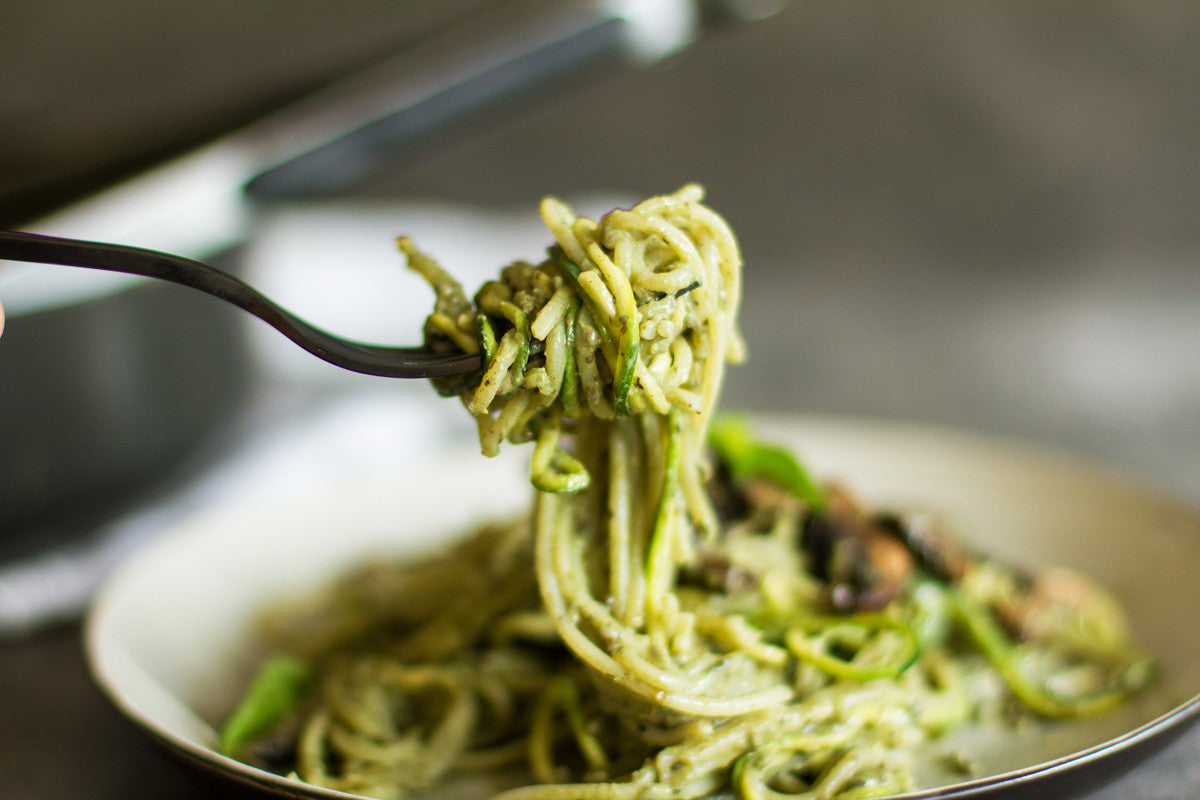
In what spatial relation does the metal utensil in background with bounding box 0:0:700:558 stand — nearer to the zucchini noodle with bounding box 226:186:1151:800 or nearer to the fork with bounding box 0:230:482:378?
the zucchini noodle with bounding box 226:186:1151:800

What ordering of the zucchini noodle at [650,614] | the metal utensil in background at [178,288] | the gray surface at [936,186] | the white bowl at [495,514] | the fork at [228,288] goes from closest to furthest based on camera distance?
1. the fork at [228,288]
2. the zucchini noodle at [650,614]
3. the white bowl at [495,514]
4. the metal utensil in background at [178,288]
5. the gray surface at [936,186]

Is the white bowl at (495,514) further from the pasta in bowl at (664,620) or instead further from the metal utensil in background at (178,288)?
the metal utensil in background at (178,288)

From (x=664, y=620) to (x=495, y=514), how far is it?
165cm

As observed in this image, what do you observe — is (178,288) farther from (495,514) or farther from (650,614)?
(650,614)

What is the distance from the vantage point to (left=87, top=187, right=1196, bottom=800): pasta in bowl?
2.12 m

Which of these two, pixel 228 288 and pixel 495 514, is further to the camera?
pixel 495 514

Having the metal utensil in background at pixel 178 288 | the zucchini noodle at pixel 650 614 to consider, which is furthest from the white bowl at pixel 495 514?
the metal utensil in background at pixel 178 288

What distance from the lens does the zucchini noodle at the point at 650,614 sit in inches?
83.5

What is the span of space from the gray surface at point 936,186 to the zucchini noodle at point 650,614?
115 inches

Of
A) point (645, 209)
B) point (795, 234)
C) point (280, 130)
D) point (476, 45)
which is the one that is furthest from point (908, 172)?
point (645, 209)

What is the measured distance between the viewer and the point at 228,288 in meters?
1.83

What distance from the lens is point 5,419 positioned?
341 cm

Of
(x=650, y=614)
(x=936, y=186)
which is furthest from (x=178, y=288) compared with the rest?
(x=936, y=186)

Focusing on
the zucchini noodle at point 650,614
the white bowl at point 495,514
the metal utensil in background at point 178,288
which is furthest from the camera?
the metal utensil in background at point 178,288
